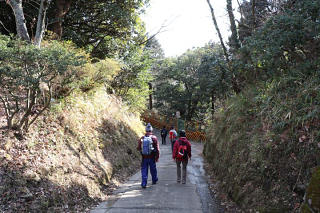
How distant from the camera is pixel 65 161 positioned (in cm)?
604

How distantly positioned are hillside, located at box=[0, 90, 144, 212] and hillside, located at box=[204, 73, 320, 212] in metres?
3.47

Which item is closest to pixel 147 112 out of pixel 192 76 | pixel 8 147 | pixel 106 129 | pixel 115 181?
pixel 192 76

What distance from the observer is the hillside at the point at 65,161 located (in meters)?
4.58

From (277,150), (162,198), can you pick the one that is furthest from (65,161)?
(277,150)

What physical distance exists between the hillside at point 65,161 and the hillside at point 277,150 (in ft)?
11.4

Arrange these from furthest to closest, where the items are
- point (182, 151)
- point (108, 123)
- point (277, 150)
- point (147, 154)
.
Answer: point (108, 123)
point (182, 151)
point (147, 154)
point (277, 150)

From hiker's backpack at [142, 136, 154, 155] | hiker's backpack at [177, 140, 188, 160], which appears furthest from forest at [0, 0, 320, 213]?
hiker's backpack at [142, 136, 154, 155]

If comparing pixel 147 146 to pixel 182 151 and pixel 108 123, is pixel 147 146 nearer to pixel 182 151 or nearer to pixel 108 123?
pixel 182 151

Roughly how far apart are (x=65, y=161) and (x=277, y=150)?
480 centimetres

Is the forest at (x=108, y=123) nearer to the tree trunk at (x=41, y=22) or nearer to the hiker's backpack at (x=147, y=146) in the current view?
the tree trunk at (x=41, y=22)

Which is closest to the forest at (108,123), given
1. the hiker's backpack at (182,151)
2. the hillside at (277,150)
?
the hillside at (277,150)

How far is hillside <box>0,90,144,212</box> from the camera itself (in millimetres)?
4580

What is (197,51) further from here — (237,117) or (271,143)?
(271,143)

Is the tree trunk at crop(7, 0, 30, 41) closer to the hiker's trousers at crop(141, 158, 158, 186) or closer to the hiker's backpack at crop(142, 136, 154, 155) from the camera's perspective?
the hiker's backpack at crop(142, 136, 154, 155)
